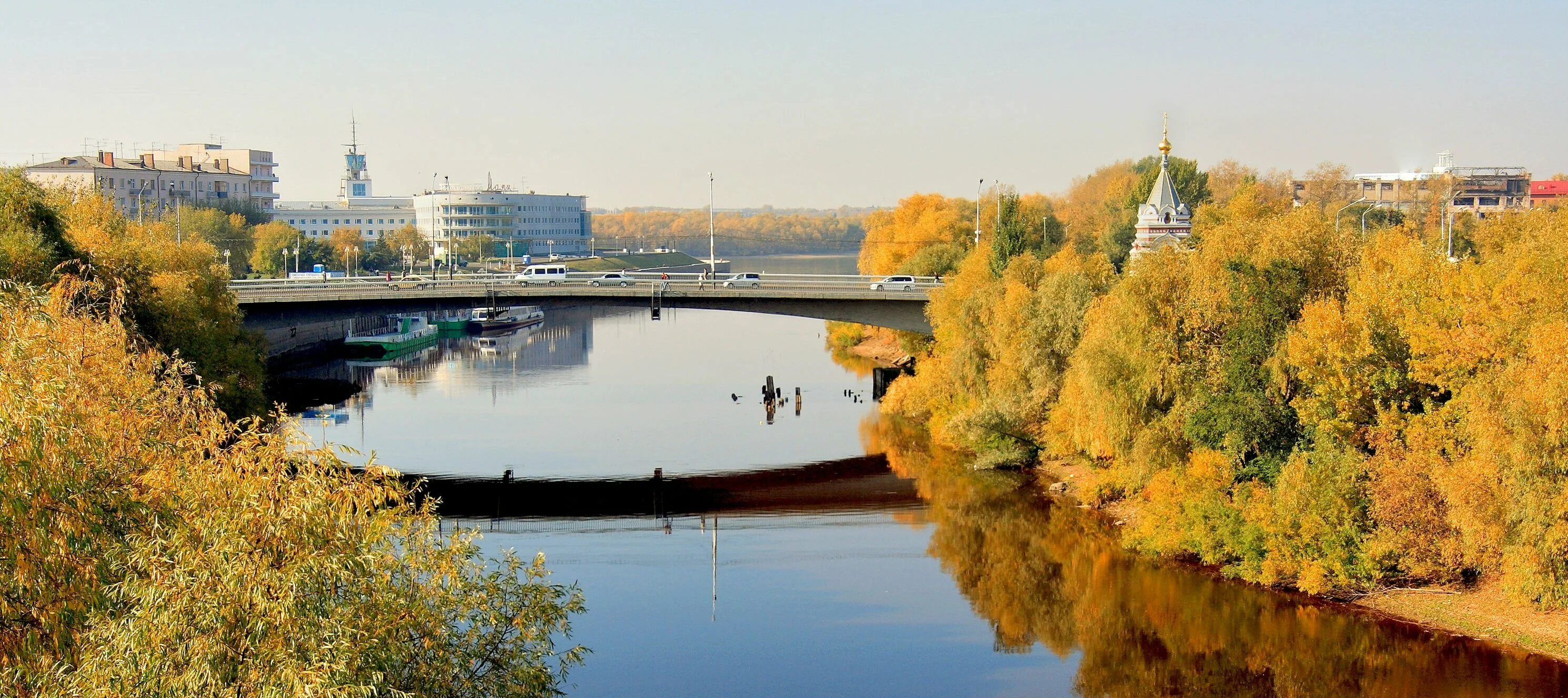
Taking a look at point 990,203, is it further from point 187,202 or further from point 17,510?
point 17,510

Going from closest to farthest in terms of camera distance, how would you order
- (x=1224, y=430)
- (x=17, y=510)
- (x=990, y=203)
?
1. (x=17, y=510)
2. (x=1224, y=430)
3. (x=990, y=203)

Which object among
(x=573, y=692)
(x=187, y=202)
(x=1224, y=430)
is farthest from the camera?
(x=187, y=202)

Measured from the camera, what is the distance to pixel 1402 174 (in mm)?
122875

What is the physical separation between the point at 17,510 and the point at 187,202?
109630 millimetres

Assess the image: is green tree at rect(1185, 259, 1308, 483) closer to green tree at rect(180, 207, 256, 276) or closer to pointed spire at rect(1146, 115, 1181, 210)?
pointed spire at rect(1146, 115, 1181, 210)

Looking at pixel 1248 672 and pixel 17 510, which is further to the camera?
pixel 1248 672

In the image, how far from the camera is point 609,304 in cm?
5403

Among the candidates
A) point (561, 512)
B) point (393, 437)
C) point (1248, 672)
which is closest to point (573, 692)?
point (1248, 672)

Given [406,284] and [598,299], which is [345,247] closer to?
[406,284]

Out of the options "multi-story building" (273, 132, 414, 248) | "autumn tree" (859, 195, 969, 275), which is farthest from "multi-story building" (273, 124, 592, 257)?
"autumn tree" (859, 195, 969, 275)

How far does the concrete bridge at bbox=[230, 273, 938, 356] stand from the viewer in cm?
5094

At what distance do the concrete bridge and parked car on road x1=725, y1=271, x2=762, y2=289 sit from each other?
1.20ft

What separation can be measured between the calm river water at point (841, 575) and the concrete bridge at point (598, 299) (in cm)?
369

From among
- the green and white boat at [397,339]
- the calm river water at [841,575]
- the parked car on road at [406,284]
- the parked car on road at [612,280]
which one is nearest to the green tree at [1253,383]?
the calm river water at [841,575]
